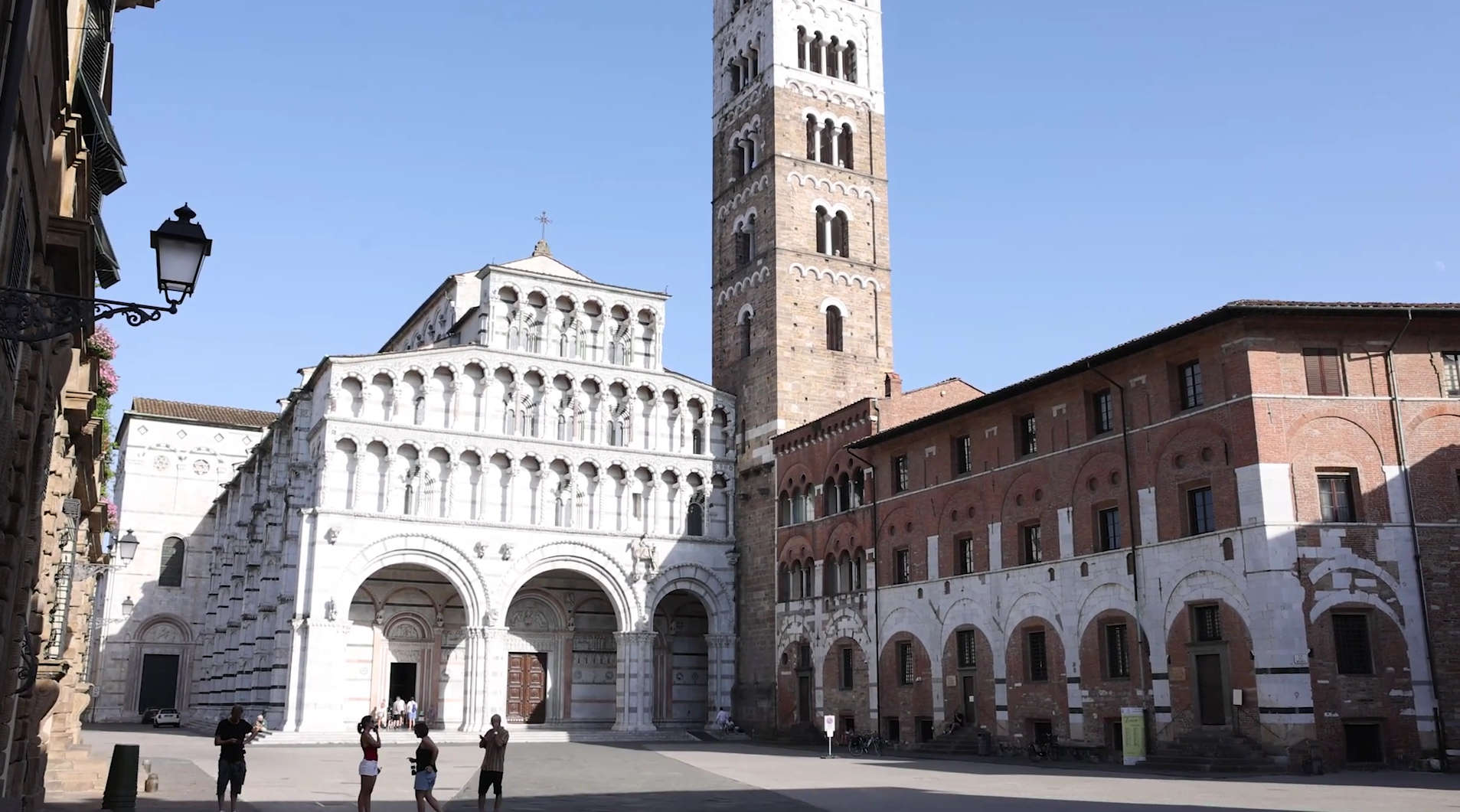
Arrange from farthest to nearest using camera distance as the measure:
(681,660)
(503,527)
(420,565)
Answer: (681,660) < (503,527) < (420,565)

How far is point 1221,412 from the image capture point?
27.5 m

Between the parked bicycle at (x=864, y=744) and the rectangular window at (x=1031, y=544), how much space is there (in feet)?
25.9

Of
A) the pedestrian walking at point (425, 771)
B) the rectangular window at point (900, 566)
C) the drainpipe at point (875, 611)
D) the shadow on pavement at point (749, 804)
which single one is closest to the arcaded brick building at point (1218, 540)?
the rectangular window at point (900, 566)

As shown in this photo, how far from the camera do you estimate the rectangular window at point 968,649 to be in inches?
1372

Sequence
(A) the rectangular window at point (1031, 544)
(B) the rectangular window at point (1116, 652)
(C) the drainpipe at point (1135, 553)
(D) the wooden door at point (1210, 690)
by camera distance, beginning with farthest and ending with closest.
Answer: (A) the rectangular window at point (1031, 544)
(B) the rectangular window at point (1116, 652)
(C) the drainpipe at point (1135, 553)
(D) the wooden door at point (1210, 690)

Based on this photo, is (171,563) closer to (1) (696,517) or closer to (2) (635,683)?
(2) (635,683)

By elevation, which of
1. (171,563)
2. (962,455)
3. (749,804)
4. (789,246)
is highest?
(789,246)

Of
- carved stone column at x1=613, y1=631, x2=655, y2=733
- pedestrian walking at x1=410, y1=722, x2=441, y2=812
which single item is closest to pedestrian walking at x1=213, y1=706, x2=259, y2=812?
pedestrian walking at x1=410, y1=722, x2=441, y2=812

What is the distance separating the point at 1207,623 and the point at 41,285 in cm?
2473

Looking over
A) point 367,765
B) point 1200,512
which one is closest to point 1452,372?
point 1200,512

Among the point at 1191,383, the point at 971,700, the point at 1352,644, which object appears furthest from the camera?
the point at 971,700

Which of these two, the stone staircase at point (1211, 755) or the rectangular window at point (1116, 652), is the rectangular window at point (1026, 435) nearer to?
the rectangular window at point (1116, 652)

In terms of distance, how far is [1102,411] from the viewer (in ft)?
104

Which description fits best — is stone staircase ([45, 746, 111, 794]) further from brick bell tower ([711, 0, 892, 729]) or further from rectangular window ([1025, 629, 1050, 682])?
brick bell tower ([711, 0, 892, 729])
